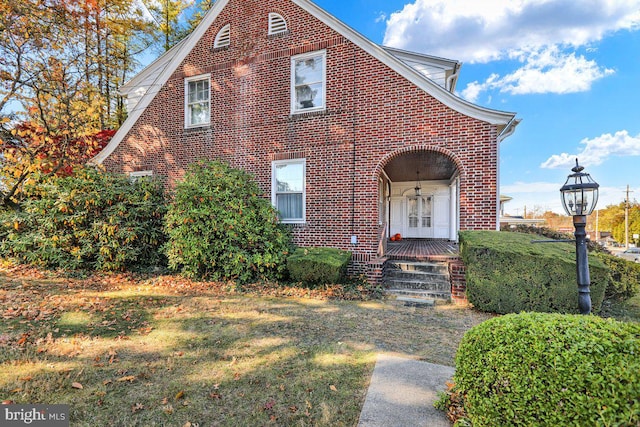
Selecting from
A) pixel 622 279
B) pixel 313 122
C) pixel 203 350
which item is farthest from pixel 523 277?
pixel 313 122

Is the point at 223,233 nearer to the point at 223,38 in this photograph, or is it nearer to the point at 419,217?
the point at 223,38

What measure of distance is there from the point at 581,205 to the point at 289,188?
21.6 ft

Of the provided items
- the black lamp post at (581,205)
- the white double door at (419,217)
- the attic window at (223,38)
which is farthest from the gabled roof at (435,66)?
the black lamp post at (581,205)

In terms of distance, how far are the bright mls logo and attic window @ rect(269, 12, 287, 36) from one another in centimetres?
948

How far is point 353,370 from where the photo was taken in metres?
3.42

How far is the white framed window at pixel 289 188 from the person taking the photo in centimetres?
859

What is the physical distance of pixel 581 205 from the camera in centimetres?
350

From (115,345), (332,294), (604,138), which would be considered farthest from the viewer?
(604,138)

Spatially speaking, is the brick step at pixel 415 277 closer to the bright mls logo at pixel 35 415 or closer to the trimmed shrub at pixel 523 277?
the trimmed shrub at pixel 523 277

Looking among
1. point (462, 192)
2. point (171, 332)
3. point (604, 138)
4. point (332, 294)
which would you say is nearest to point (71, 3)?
point (171, 332)

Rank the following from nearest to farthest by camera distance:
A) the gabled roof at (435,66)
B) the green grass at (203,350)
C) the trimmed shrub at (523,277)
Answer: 1. the green grass at (203,350)
2. the trimmed shrub at (523,277)
3. the gabled roof at (435,66)

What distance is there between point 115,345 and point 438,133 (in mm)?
7528

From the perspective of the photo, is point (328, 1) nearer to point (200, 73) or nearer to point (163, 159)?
point (200, 73)

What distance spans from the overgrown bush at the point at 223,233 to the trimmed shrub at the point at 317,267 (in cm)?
42
